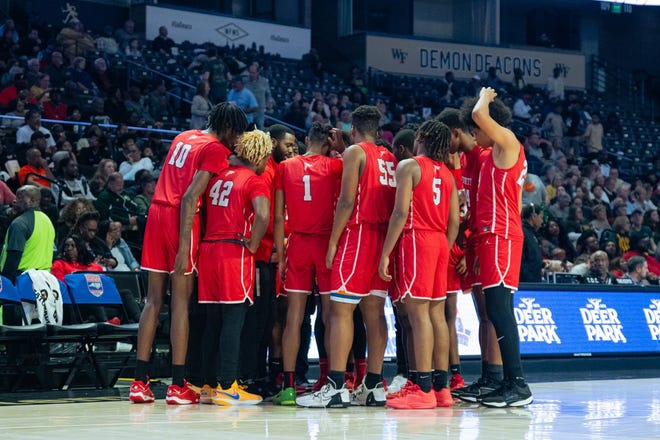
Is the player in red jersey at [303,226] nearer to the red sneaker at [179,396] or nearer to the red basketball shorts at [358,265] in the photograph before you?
the red basketball shorts at [358,265]

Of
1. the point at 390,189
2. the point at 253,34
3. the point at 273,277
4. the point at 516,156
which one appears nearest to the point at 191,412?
the point at 273,277

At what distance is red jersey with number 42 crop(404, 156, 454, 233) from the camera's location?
348 inches

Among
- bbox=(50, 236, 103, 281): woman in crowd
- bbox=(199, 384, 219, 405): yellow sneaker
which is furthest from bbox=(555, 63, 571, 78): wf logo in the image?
bbox=(199, 384, 219, 405): yellow sneaker

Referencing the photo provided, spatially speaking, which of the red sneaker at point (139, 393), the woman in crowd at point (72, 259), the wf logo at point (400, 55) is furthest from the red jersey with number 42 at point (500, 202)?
the wf logo at point (400, 55)

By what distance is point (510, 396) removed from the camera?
28.7ft

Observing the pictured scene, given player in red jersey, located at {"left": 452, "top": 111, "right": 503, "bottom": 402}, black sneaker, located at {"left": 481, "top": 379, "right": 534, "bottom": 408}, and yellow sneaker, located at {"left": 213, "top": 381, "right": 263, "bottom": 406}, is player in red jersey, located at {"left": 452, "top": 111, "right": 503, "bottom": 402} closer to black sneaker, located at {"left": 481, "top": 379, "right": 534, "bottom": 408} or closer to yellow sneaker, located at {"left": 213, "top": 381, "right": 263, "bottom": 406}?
black sneaker, located at {"left": 481, "top": 379, "right": 534, "bottom": 408}

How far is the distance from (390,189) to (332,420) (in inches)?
87.5

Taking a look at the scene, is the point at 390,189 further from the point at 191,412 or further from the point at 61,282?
the point at 61,282

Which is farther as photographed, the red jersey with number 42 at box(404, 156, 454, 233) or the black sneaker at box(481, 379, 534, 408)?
the red jersey with number 42 at box(404, 156, 454, 233)

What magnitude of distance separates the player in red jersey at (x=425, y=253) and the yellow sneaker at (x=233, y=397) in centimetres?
110

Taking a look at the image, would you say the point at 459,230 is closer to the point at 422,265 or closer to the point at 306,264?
the point at 422,265

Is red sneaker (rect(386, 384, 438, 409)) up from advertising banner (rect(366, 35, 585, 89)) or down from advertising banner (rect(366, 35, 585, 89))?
down

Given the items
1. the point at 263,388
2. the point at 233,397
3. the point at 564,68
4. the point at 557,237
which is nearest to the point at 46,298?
the point at 263,388

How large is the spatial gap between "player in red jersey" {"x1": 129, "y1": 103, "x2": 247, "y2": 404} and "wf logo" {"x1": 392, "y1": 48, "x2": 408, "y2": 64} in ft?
78.4
